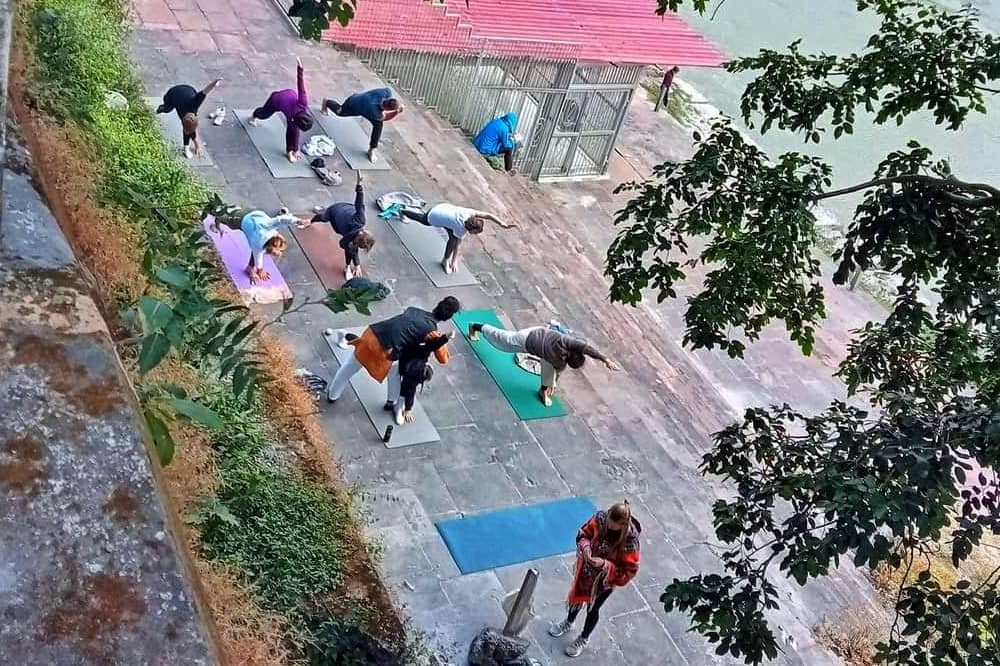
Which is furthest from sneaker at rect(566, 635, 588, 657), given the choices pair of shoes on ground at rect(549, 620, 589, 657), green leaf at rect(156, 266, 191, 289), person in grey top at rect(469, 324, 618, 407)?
green leaf at rect(156, 266, 191, 289)

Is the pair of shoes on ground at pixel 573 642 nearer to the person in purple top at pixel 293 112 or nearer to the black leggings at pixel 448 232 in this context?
the black leggings at pixel 448 232

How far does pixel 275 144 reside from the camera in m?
11.4

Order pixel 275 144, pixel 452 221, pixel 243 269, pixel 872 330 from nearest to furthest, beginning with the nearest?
pixel 872 330 → pixel 243 269 → pixel 452 221 → pixel 275 144

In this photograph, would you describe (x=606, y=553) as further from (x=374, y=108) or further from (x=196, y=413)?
(x=374, y=108)

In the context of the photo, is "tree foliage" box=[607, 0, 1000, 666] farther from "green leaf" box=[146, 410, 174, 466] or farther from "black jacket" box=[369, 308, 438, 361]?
"black jacket" box=[369, 308, 438, 361]

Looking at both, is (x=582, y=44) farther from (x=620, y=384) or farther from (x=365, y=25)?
(x=620, y=384)

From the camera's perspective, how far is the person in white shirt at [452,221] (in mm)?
9836

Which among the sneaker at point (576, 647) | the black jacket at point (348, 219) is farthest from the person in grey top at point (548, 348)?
the sneaker at point (576, 647)

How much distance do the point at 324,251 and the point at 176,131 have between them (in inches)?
102

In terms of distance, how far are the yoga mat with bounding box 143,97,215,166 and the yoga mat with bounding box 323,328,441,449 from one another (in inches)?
138

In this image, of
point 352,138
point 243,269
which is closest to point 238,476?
point 243,269

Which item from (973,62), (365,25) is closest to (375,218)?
(365,25)

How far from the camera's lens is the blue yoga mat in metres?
7.26

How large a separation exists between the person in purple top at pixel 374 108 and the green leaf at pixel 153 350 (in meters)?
8.27
